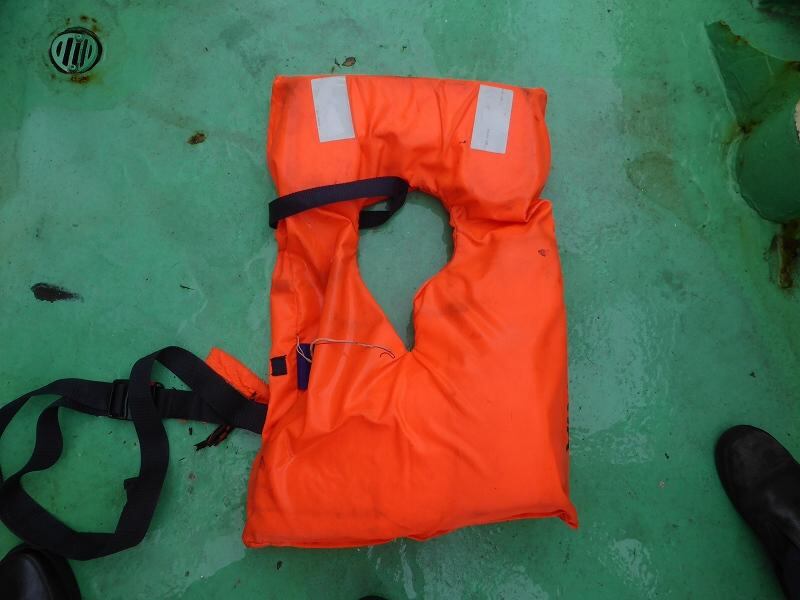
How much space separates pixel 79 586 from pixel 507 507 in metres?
0.99

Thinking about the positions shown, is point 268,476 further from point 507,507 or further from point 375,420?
point 507,507

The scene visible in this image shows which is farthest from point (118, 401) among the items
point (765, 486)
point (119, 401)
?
point (765, 486)

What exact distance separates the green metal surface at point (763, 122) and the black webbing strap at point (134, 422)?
138 cm

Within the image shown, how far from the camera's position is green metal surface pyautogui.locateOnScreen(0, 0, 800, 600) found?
1337mm

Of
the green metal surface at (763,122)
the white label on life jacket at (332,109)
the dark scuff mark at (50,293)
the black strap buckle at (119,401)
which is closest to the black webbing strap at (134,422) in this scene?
the black strap buckle at (119,401)

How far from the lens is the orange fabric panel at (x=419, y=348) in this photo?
110 cm

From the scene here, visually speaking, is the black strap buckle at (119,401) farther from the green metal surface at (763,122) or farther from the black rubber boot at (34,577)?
the green metal surface at (763,122)

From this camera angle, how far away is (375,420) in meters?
1.12

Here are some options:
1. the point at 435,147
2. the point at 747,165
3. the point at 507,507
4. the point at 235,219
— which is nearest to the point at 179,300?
the point at 235,219

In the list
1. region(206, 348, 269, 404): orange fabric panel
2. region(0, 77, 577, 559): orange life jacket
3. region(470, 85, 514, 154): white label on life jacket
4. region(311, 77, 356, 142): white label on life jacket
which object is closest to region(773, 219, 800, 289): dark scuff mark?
region(0, 77, 577, 559): orange life jacket

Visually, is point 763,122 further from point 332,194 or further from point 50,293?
point 50,293

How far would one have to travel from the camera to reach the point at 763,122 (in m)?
1.49

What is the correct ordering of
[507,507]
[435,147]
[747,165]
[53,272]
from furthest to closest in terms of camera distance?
[747,165] → [53,272] → [435,147] → [507,507]

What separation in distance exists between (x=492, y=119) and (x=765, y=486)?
1085 mm
